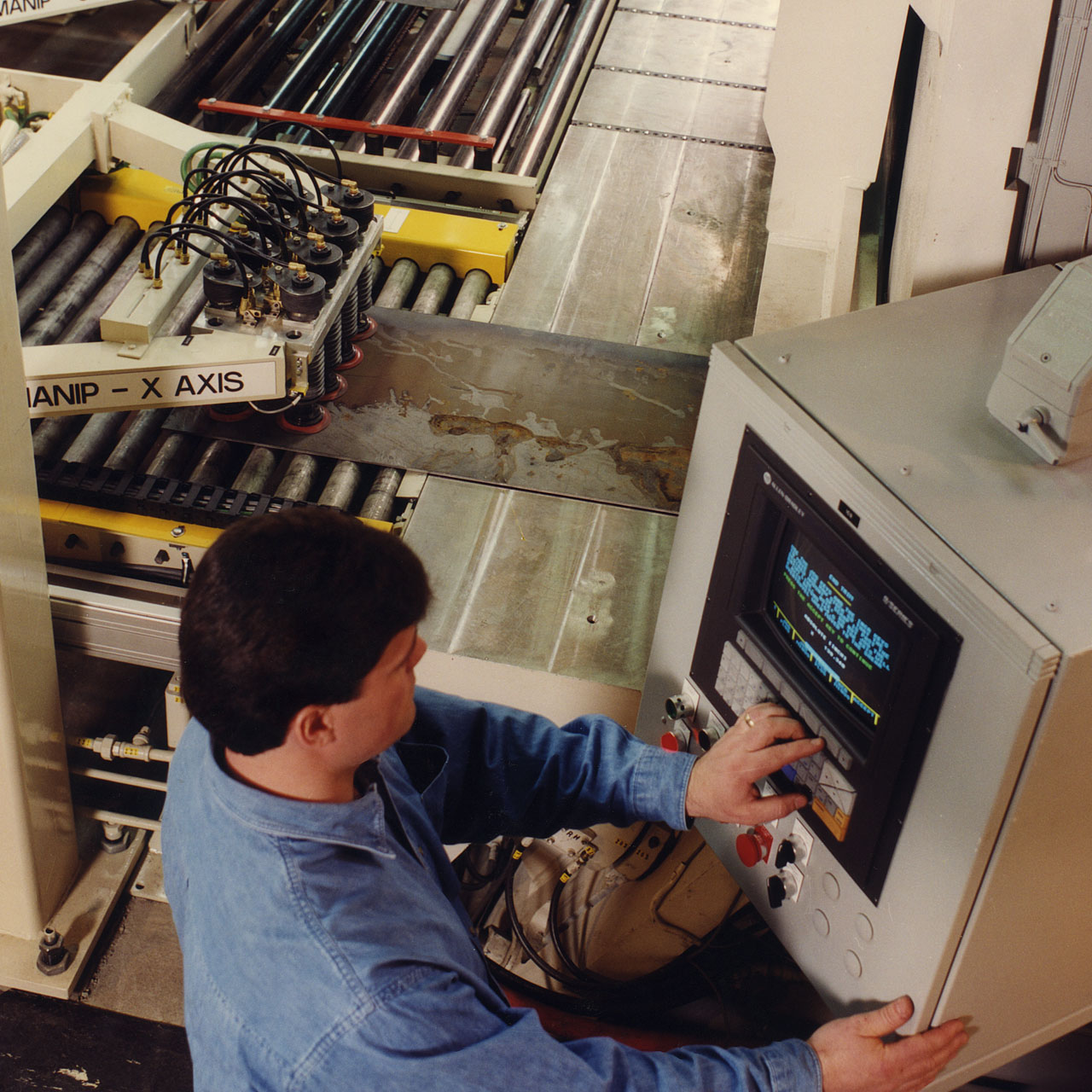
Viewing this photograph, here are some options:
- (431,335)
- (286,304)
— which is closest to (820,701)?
(286,304)

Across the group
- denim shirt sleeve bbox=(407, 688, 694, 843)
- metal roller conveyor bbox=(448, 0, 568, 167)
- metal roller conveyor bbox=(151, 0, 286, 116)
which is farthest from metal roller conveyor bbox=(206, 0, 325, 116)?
denim shirt sleeve bbox=(407, 688, 694, 843)

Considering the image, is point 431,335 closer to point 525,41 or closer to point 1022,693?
point 1022,693

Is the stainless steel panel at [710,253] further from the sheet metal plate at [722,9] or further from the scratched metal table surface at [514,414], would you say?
the sheet metal plate at [722,9]

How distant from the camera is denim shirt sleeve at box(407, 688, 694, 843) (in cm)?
140

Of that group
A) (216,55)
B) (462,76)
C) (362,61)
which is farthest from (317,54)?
(462,76)

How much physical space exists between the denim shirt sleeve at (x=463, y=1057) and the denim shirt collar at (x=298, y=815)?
0.15 meters

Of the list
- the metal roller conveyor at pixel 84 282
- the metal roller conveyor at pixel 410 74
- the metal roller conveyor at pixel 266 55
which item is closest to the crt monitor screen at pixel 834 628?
the metal roller conveyor at pixel 84 282

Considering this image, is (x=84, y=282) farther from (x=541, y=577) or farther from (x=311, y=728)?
(x=311, y=728)

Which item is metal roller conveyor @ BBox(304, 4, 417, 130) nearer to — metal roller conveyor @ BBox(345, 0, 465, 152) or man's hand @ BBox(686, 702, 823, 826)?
metal roller conveyor @ BBox(345, 0, 465, 152)

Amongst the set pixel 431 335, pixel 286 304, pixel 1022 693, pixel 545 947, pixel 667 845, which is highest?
pixel 1022 693

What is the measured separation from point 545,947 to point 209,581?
117 cm

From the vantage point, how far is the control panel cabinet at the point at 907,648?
3.20 ft

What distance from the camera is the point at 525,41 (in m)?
4.14

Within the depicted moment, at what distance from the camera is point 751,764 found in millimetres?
1246
